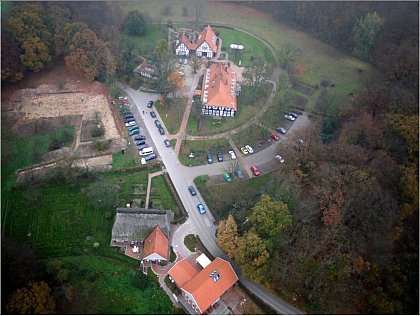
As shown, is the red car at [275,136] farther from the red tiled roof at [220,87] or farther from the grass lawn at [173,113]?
the grass lawn at [173,113]

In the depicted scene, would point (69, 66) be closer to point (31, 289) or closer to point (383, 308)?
point (31, 289)

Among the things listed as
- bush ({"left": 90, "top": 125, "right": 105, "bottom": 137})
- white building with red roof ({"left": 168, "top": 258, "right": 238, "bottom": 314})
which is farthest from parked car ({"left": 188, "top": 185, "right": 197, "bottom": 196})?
bush ({"left": 90, "top": 125, "right": 105, "bottom": 137})

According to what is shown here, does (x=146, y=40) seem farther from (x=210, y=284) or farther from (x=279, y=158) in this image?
(x=210, y=284)

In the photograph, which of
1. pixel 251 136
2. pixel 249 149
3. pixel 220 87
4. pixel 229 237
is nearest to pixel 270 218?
pixel 229 237

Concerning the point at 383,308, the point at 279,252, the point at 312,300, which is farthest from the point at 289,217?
the point at 383,308

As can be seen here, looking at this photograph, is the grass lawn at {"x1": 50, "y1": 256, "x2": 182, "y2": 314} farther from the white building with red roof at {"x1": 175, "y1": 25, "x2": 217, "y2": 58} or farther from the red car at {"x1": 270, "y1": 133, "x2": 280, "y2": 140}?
the white building with red roof at {"x1": 175, "y1": 25, "x2": 217, "y2": 58}
